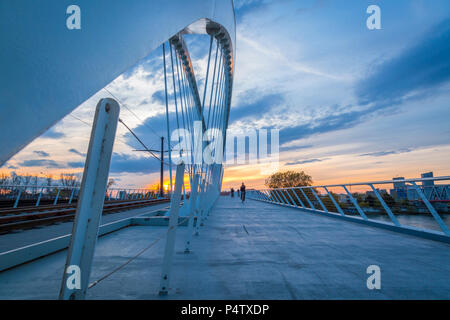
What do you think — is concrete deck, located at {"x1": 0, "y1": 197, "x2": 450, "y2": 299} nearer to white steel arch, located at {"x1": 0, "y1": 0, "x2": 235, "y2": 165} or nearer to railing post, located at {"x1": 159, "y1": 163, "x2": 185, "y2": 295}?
railing post, located at {"x1": 159, "y1": 163, "x2": 185, "y2": 295}

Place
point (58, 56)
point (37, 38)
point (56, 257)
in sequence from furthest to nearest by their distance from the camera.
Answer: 1. point (56, 257)
2. point (58, 56)
3. point (37, 38)

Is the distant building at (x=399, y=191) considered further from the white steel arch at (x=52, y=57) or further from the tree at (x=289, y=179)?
the tree at (x=289, y=179)

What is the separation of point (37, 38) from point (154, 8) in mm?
1695

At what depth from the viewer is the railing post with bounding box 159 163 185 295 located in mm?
1765

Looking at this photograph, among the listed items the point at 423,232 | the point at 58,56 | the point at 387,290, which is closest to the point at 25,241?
the point at 58,56

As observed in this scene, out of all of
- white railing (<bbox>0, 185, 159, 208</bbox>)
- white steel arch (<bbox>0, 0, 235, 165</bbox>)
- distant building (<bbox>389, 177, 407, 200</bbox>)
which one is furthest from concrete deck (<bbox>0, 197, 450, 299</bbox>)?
white railing (<bbox>0, 185, 159, 208</bbox>)

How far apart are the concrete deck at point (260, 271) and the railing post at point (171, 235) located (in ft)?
0.32

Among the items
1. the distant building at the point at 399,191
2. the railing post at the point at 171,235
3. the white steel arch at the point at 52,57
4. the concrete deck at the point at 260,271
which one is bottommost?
the concrete deck at the point at 260,271

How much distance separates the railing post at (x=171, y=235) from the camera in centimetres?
176

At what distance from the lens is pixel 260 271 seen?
7.48 feet

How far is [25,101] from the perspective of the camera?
1575mm

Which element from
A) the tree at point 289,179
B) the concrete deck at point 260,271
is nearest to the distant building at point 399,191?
the concrete deck at point 260,271

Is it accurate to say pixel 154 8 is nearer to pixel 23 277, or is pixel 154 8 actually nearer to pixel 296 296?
pixel 23 277

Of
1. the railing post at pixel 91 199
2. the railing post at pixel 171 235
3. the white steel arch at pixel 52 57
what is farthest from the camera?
the railing post at pixel 171 235
